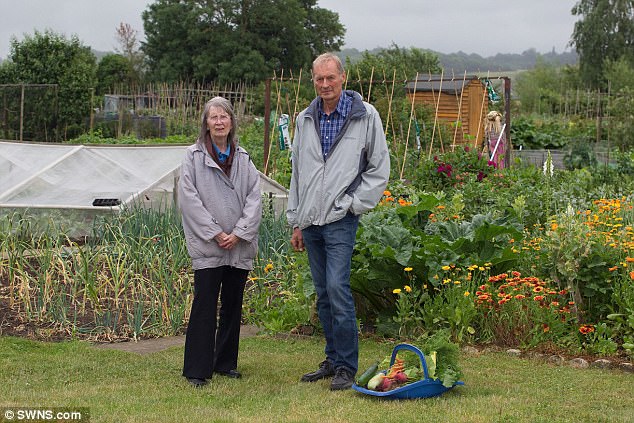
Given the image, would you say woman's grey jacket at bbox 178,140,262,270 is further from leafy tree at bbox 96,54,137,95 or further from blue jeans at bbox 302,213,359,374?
leafy tree at bbox 96,54,137,95

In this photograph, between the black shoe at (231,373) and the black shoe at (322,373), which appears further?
the black shoe at (231,373)

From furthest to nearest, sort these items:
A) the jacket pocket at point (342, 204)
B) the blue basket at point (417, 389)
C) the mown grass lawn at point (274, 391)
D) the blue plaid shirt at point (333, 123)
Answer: the blue plaid shirt at point (333, 123)
the jacket pocket at point (342, 204)
the blue basket at point (417, 389)
the mown grass lawn at point (274, 391)

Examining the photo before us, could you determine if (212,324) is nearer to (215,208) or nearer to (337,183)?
(215,208)

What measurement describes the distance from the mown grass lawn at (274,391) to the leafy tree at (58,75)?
1899 cm

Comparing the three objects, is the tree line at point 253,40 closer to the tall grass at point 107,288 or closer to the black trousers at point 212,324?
the tall grass at point 107,288

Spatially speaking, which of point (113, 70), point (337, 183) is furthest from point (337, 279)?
point (113, 70)

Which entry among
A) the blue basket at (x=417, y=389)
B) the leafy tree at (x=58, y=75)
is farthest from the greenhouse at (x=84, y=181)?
the leafy tree at (x=58, y=75)

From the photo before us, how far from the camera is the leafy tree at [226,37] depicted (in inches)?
1901

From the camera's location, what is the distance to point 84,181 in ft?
33.4

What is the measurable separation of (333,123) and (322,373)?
1.37 metres

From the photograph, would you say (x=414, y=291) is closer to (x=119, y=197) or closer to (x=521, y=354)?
(x=521, y=354)

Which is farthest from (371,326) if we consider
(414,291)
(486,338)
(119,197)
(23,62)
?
(23,62)

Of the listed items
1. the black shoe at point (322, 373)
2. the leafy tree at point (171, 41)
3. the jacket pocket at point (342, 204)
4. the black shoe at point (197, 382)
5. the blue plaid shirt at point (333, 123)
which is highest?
the leafy tree at point (171, 41)

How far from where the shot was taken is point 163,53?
170ft
